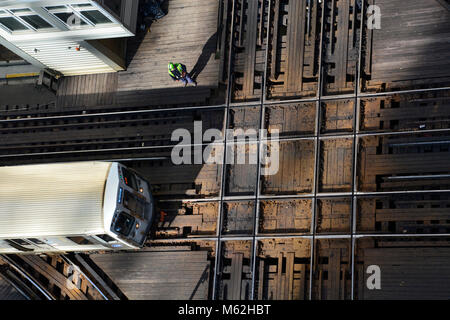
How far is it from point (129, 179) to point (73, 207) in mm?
2895

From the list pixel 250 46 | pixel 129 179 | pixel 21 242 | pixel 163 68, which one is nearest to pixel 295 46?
pixel 250 46

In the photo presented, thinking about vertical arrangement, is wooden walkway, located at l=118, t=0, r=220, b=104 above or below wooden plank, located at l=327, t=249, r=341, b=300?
above

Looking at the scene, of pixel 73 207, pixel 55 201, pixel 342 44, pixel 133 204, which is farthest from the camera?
pixel 342 44

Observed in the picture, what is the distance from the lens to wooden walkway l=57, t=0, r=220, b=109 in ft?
132

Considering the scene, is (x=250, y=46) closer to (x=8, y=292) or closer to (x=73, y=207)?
(x=73, y=207)

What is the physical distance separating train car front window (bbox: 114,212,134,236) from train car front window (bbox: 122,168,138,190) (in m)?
1.46

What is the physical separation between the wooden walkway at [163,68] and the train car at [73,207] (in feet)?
17.0

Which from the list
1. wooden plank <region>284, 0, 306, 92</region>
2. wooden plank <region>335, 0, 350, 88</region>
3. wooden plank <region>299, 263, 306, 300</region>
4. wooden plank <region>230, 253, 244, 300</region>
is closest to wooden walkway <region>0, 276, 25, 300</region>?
wooden plank <region>230, 253, 244, 300</region>

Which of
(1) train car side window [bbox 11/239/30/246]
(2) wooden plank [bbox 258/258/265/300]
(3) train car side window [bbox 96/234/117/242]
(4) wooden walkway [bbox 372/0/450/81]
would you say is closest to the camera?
(3) train car side window [bbox 96/234/117/242]

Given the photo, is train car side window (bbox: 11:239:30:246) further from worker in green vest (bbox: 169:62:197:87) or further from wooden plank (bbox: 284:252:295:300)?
wooden plank (bbox: 284:252:295:300)

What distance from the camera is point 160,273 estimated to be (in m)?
37.8

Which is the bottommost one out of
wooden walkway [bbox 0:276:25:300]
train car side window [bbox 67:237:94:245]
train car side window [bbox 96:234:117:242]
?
wooden walkway [bbox 0:276:25:300]
